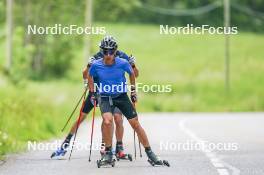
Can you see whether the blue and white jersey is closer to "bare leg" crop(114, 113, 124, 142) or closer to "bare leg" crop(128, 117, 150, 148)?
"bare leg" crop(114, 113, 124, 142)

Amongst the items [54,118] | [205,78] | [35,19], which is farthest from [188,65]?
[54,118]

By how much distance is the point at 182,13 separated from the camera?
98.2 meters

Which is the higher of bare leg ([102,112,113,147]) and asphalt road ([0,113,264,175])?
bare leg ([102,112,113,147])

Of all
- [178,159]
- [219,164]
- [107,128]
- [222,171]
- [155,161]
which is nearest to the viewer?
[222,171]

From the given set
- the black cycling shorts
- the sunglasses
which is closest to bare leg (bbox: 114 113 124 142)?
the black cycling shorts

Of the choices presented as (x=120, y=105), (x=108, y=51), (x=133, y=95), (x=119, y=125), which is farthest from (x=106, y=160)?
(x=119, y=125)

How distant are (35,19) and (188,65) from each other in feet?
52.0

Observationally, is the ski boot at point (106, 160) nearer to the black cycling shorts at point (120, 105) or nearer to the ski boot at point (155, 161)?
the ski boot at point (155, 161)

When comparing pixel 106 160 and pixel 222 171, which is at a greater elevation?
pixel 106 160

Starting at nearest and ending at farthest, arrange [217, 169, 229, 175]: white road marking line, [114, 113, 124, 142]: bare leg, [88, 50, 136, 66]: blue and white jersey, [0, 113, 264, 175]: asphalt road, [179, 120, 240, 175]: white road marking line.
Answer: [217, 169, 229, 175]: white road marking line → [179, 120, 240, 175]: white road marking line → [0, 113, 264, 175]: asphalt road → [88, 50, 136, 66]: blue and white jersey → [114, 113, 124, 142]: bare leg

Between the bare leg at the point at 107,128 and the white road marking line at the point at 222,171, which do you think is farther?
the bare leg at the point at 107,128

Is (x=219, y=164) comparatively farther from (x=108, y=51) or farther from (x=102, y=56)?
(x=102, y=56)

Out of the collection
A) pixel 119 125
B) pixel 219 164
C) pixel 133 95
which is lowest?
pixel 219 164

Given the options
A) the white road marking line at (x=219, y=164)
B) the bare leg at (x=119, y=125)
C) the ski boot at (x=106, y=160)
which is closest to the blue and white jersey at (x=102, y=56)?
the bare leg at (x=119, y=125)
